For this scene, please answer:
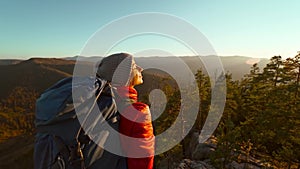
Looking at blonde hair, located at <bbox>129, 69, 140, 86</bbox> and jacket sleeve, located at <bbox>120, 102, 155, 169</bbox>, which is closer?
jacket sleeve, located at <bbox>120, 102, 155, 169</bbox>

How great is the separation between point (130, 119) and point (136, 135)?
17 cm

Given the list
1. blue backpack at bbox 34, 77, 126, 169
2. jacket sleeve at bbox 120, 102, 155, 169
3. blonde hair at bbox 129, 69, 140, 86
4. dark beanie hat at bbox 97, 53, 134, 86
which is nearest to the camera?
blue backpack at bbox 34, 77, 126, 169

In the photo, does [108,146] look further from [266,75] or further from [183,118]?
[266,75]

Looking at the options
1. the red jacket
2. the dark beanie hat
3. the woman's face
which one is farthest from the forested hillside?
the red jacket

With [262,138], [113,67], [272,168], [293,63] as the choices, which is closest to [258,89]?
[293,63]

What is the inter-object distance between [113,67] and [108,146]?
2.89 ft

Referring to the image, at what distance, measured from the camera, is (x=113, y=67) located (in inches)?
108

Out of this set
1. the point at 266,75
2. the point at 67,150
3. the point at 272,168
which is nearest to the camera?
the point at 67,150

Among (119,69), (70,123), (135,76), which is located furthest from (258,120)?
(70,123)

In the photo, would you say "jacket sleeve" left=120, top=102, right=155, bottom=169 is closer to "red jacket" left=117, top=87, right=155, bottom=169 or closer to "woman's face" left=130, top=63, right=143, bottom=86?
"red jacket" left=117, top=87, right=155, bottom=169

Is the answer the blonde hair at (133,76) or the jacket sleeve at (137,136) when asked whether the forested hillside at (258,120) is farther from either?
the jacket sleeve at (137,136)

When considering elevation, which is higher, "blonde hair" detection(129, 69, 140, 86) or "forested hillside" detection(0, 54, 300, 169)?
"blonde hair" detection(129, 69, 140, 86)

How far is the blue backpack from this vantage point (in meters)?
2.18

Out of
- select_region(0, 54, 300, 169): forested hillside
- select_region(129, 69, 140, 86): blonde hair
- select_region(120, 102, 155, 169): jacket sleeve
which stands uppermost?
select_region(129, 69, 140, 86): blonde hair
